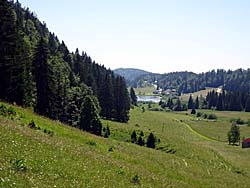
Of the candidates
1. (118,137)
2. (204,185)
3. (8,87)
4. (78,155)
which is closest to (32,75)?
(8,87)

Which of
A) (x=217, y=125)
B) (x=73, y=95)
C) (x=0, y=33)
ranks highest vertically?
(x=0, y=33)

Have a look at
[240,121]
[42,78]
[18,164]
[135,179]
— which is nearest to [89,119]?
[42,78]

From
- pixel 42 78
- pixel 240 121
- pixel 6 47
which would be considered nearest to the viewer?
pixel 6 47

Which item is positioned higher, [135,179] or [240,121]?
[135,179]

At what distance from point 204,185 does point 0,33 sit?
36535 mm

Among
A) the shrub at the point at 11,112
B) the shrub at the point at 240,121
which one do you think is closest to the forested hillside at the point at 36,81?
the shrub at the point at 11,112

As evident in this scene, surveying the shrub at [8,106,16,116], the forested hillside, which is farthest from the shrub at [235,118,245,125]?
the shrub at [8,106,16,116]

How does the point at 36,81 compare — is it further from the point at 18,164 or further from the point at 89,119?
the point at 18,164

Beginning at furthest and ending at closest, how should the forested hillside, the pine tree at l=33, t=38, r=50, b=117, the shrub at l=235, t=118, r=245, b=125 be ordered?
1. the shrub at l=235, t=118, r=245, b=125
2. the pine tree at l=33, t=38, r=50, b=117
3. the forested hillside

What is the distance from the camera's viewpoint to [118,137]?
7412 centimetres

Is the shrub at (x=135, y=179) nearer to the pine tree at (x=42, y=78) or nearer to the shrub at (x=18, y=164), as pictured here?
the shrub at (x=18, y=164)

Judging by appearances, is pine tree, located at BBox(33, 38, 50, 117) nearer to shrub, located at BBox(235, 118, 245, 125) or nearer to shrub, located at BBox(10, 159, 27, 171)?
shrub, located at BBox(10, 159, 27, 171)

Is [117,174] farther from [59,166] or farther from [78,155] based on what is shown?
[59,166]

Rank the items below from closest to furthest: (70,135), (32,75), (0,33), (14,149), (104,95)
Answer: (14,149) → (70,135) → (0,33) → (32,75) → (104,95)
